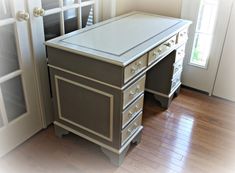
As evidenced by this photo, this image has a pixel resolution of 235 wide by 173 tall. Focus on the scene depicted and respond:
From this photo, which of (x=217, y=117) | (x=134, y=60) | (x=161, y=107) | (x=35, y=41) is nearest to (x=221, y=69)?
(x=217, y=117)

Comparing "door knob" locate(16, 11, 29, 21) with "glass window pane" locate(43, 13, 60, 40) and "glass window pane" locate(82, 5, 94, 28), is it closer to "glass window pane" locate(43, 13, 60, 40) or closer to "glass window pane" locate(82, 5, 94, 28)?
"glass window pane" locate(43, 13, 60, 40)

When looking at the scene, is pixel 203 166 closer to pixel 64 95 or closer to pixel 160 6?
pixel 64 95

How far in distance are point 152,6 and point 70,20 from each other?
0.89 metres

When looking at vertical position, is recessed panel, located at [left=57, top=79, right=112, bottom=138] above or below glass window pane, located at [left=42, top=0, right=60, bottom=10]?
below

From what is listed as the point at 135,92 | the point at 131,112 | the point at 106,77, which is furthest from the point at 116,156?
the point at 106,77

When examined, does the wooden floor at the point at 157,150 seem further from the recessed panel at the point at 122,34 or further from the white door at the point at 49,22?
the recessed panel at the point at 122,34

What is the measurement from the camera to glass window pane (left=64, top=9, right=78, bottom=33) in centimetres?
194

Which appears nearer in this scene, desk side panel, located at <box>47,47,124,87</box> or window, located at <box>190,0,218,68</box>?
desk side panel, located at <box>47,47,124,87</box>

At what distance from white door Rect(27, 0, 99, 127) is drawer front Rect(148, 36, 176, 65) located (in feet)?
2.31

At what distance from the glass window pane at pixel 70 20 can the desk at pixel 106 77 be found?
0.23 meters

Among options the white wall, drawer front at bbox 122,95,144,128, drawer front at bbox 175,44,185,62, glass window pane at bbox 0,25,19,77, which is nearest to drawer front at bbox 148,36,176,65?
drawer front at bbox 175,44,185,62

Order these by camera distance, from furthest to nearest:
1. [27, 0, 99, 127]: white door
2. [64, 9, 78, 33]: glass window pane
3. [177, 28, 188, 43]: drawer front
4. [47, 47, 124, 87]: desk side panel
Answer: [177, 28, 188, 43]: drawer front → [64, 9, 78, 33]: glass window pane → [27, 0, 99, 127]: white door → [47, 47, 124, 87]: desk side panel

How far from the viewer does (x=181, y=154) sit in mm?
1840

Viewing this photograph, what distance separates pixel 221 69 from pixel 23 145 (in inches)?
73.0
